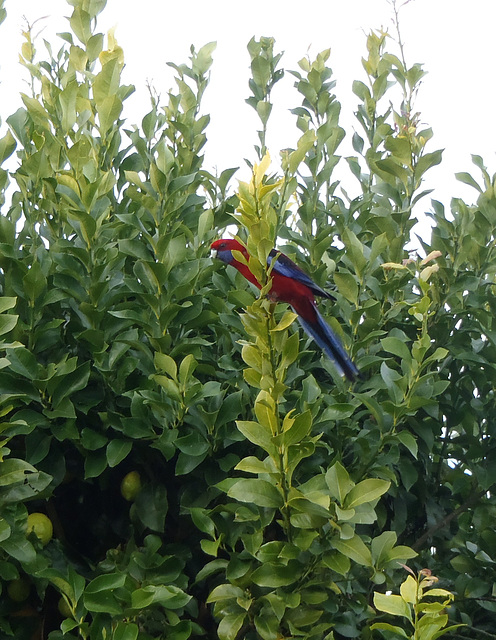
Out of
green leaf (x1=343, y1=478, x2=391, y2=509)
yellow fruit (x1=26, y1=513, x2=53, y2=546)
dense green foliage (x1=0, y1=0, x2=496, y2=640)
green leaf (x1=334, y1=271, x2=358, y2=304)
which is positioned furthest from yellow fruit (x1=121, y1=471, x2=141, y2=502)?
green leaf (x1=334, y1=271, x2=358, y2=304)

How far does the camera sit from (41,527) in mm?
2578

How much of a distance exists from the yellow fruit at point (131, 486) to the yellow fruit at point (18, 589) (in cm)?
41

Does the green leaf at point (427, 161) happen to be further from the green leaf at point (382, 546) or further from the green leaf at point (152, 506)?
the green leaf at point (152, 506)

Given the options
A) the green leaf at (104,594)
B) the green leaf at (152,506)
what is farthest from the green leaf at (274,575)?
the green leaf at (152,506)

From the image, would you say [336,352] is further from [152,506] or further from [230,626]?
[230,626]

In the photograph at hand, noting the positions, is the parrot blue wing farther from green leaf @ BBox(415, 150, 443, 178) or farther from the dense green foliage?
green leaf @ BBox(415, 150, 443, 178)

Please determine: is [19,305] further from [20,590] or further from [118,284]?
[20,590]

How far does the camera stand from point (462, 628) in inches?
116

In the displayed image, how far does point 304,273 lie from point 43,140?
111cm

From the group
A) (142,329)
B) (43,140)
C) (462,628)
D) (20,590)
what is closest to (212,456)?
(142,329)

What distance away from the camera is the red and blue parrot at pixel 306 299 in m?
2.85

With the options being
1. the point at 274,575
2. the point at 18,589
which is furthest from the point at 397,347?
the point at 18,589

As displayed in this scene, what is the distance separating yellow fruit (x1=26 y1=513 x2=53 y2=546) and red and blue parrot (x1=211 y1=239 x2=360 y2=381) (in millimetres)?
1070

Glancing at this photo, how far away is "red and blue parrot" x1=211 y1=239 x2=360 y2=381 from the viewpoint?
9.36ft
